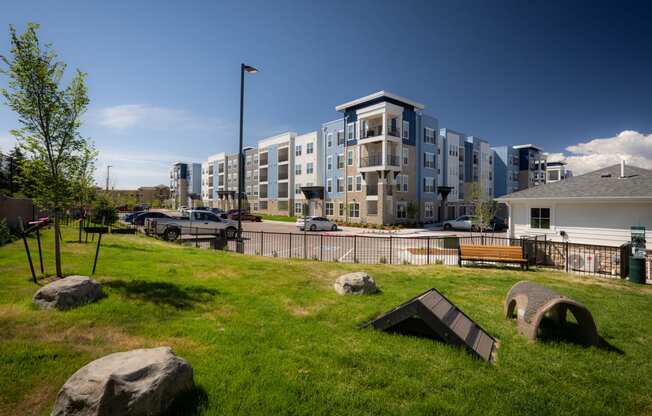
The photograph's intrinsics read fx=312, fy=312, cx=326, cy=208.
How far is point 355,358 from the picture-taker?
4586 millimetres

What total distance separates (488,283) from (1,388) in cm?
1100

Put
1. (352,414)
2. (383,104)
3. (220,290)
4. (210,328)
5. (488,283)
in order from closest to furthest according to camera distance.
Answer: (352,414)
(210,328)
(220,290)
(488,283)
(383,104)

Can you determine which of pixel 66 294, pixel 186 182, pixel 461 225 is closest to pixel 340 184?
pixel 461 225

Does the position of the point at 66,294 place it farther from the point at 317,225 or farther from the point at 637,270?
the point at 317,225

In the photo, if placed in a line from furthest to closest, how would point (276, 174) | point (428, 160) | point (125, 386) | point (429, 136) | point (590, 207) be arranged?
point (276, 174), point (429, 136), point (428, 160), point (590, 207), point (125, 386)

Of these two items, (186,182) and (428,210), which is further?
(186,182)

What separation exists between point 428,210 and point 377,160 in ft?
36.7

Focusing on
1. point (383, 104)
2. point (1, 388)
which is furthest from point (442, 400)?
point (383, 104)

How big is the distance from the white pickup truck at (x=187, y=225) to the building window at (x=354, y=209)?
2008cm

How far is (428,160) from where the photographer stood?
43.4m

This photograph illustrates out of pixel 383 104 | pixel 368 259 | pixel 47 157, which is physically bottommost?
pixel 368 259

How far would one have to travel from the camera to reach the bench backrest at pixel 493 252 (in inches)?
519

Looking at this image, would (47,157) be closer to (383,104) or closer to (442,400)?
(442,400)

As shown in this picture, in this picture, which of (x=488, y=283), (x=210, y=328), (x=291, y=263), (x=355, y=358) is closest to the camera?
(x=355, y=358)
